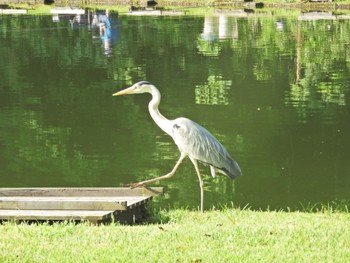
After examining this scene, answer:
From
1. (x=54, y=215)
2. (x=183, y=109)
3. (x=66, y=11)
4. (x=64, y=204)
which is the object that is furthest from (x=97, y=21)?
(x=54, y=215)

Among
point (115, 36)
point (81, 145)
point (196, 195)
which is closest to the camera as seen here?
point (196, 195)

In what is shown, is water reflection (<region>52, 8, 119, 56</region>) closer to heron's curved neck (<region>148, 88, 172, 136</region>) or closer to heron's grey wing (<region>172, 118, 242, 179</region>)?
heron's curved neck (<region>148, 88, 172, 136</region>)

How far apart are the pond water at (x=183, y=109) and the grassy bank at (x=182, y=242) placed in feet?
11.5

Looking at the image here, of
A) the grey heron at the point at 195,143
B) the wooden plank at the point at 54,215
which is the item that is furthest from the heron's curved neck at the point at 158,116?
the wooden plank at the point at 54,215

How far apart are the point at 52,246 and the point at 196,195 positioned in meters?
5.15

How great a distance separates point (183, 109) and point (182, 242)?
39.2 ft

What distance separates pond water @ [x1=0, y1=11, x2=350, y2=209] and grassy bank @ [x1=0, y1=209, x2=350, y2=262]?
3.50m

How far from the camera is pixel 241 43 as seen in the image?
32.7 m

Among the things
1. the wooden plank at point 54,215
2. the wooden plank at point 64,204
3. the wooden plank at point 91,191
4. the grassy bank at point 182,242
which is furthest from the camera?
the wooden plank at point 91,191

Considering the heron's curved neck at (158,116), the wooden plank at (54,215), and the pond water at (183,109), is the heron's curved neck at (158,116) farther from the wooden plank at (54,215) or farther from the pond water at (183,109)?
the pond water at (183,109)

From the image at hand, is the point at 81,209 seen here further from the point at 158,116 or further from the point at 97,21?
the point at 97,21

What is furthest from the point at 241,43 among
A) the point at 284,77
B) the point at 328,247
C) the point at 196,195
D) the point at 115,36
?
the point at 328,247

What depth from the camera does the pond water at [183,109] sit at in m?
12.8

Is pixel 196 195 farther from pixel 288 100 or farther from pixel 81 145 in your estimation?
pixel 288 100
